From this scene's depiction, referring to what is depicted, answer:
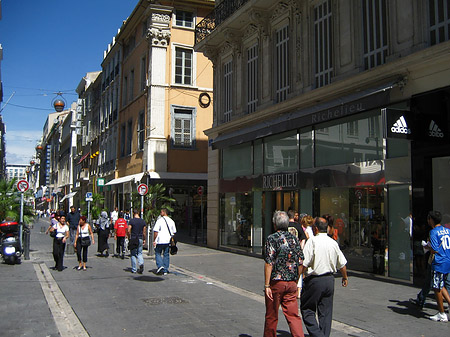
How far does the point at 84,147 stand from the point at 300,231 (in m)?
46.8

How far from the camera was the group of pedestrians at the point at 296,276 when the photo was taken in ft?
16.9

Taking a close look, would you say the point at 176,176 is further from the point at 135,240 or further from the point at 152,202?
the point at 135,240

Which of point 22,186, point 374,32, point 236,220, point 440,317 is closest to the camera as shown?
point 440,317

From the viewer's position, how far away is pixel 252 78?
17500 mm

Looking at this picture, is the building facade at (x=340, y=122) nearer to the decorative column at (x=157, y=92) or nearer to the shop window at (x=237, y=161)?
the shop window at (x=237, y=161)

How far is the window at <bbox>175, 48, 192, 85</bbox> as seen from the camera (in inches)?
1129

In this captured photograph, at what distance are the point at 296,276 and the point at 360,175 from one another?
7.11m

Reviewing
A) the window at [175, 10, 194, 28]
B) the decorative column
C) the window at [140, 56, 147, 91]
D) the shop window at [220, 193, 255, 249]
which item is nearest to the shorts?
the shop window at [220, 193, 255, 249]

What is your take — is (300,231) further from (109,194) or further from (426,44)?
(109,194)

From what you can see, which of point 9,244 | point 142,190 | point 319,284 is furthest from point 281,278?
point 142,190

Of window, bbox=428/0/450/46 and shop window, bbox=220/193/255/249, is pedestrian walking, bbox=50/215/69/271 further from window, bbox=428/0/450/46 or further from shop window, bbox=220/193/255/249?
window, bbox=428/0/450/46

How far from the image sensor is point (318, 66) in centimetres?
1373

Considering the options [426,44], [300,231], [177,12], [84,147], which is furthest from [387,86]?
[84,147]

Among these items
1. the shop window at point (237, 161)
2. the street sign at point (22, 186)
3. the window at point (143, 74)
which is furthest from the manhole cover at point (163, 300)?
the window at point (143, 74)
